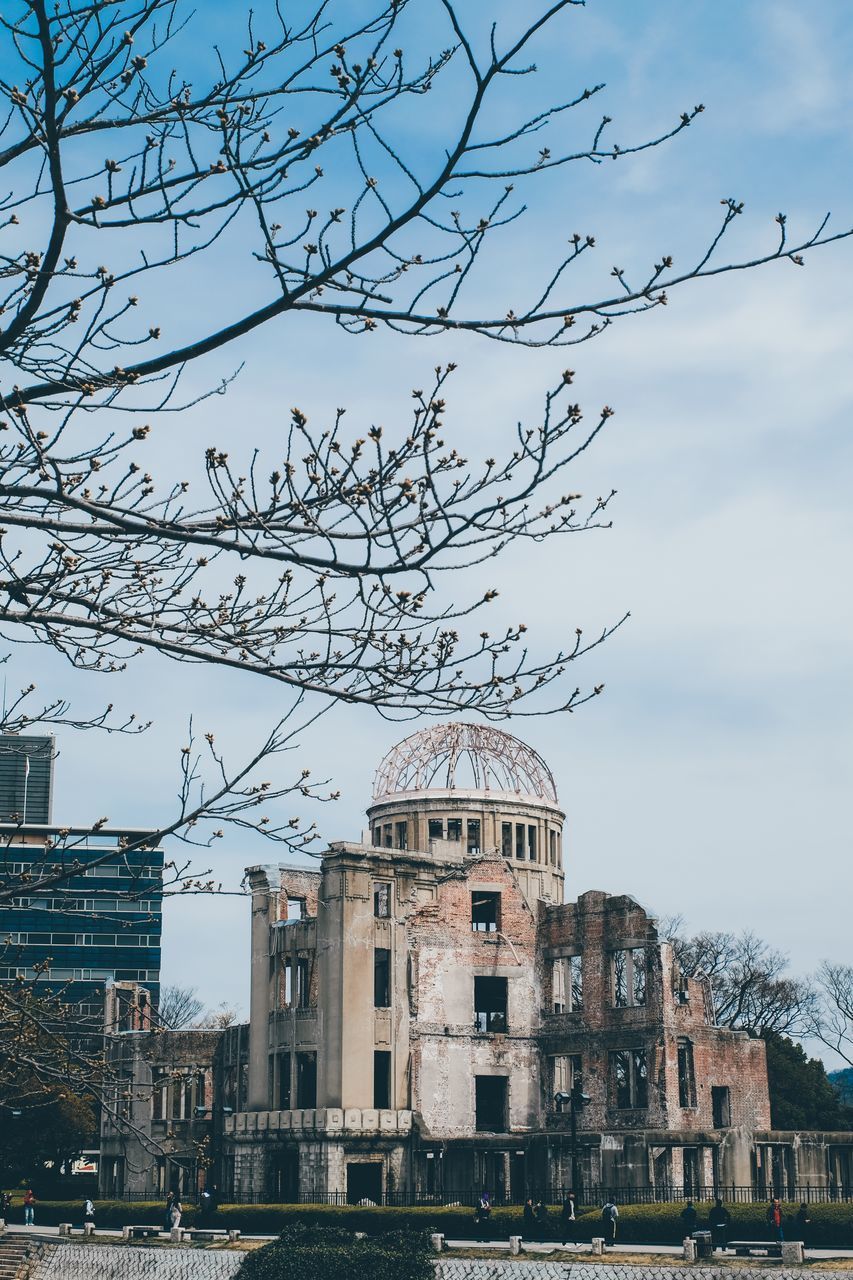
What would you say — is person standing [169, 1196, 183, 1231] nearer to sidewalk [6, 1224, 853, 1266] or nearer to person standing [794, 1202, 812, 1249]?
sidewalk [6, 1224, 853, 1266]

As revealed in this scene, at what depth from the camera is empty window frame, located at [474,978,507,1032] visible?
50406 millimetres

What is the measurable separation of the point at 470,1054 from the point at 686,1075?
704 cm

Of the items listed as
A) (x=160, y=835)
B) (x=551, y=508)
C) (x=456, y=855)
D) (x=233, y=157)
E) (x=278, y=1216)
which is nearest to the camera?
(x=233, y=157)

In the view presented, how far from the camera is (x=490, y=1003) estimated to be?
170 feet

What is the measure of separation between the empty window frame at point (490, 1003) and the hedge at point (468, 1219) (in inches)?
418

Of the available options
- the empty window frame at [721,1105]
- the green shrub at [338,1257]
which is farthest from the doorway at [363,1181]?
the green shrub at [338,1257]

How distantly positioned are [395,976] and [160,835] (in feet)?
125

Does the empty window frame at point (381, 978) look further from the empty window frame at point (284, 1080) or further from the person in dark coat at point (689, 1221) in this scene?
the person in dark coat at point (689, 1221)

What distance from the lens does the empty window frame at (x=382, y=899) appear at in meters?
48.2

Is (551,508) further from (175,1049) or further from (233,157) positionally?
(175,1049)

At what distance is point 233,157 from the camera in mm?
8328

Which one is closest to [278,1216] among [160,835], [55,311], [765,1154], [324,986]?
[324,986]

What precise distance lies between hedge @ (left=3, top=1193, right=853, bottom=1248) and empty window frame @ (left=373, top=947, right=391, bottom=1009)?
7.51m

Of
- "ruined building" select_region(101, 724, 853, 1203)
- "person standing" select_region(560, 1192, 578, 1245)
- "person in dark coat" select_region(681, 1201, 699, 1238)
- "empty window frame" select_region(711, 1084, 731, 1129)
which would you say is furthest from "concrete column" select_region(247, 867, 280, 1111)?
"person in dark coat" select_region(681, 1201, 699, 1238)
